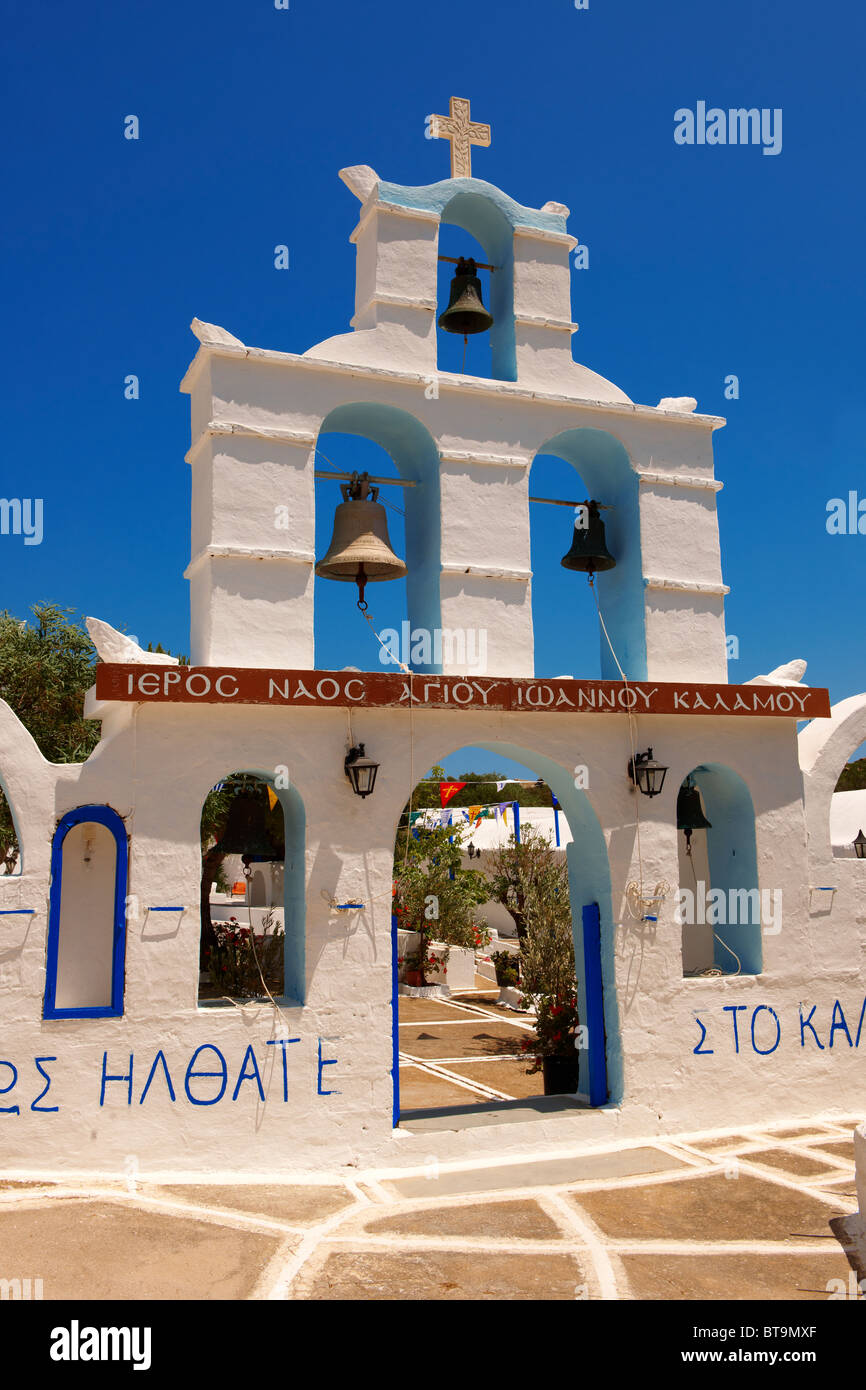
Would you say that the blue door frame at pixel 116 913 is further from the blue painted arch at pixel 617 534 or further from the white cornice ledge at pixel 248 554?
the blue painted arch at pixel 617 534

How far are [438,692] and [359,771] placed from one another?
96 cm

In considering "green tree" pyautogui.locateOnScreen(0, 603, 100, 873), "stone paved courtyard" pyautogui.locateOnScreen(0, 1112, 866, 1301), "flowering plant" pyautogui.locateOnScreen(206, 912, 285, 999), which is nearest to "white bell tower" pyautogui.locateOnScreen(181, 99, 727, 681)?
"stone paved courtyard" pyautogui.locateOnScreen(0, 1112, 866, 1301)

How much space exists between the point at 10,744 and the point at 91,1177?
3.21m

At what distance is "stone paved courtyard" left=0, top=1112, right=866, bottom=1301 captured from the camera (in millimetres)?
5953

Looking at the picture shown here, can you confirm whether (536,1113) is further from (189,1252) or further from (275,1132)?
(189,1252)

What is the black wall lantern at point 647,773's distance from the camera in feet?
31.2

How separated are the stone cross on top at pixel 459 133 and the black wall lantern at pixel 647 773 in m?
5.80

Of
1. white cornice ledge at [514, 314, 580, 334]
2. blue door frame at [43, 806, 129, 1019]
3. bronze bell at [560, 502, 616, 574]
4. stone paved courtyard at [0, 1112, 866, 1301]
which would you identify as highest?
white cornice ledge at [514, 314, 580, 334]

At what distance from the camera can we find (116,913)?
7973 millimetres

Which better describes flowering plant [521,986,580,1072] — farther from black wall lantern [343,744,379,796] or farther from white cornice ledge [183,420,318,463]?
white cornice ledge [183,420,318,463]

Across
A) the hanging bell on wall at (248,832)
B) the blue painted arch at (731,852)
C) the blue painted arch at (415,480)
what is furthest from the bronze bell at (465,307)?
the hanging bell on wall at (248,832)

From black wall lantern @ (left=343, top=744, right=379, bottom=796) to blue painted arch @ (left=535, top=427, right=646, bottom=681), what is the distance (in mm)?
3013

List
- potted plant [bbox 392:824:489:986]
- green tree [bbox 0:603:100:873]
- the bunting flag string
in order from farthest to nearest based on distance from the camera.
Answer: the bunting flag string → potted plant [bbox 392:824:489:986] → green tree [bbox 0:603:100:873]

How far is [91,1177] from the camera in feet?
24.6
